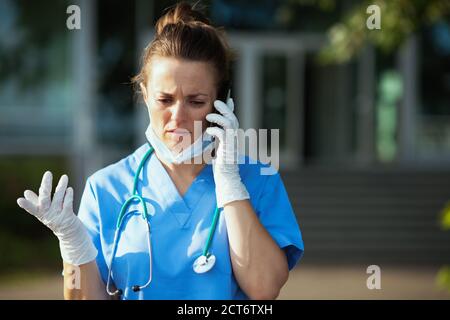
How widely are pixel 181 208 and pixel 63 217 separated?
0.36m

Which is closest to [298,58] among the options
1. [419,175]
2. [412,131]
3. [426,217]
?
[412,131]

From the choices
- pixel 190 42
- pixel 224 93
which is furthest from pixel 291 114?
pixel 190 42

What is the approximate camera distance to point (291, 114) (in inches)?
554

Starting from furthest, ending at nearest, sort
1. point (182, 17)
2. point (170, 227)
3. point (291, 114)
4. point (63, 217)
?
1. point (291, 114)
2. point (182, 17)
3. point (170, 227)
4. point (63, 217)

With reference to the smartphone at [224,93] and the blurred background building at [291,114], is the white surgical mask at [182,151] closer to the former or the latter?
the smartphone at [224,93]

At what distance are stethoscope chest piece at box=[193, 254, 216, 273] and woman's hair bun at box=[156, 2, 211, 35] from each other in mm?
723

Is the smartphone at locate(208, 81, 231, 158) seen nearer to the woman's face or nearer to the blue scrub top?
the woman's face

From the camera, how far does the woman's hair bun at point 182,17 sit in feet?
7.84

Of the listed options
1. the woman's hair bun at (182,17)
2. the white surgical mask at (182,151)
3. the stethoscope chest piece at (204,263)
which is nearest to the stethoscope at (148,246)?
the stethoscope chest piece at (204,263)

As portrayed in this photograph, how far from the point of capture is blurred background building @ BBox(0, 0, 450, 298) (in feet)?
34.3

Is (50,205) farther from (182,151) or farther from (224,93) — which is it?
(224,93)

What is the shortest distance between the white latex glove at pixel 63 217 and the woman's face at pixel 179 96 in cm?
35

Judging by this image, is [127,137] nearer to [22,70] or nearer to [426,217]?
[22,70]

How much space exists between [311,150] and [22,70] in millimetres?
5492
